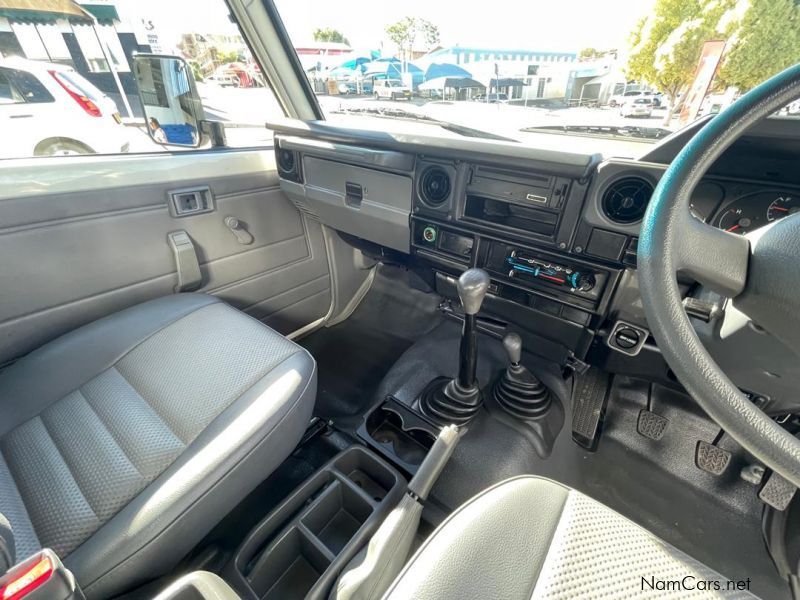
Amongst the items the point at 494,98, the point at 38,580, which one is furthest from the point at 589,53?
the point at 38,580

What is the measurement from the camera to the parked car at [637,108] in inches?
44.0

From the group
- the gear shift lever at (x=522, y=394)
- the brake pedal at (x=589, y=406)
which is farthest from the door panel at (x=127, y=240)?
the brake pedal at (x=589, y=406)

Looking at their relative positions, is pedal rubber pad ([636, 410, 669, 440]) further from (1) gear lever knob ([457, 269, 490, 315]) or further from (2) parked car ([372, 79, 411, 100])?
(2) parked car ([372, 79, 411, 100])

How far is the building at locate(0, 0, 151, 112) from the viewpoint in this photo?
3.70ft

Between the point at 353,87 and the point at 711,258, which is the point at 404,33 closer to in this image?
the point at 353,87

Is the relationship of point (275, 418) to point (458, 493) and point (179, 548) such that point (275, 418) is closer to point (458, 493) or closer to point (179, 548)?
point (179, 548)

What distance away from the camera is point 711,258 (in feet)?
2.06

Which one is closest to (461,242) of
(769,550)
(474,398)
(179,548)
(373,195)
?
(373,195)

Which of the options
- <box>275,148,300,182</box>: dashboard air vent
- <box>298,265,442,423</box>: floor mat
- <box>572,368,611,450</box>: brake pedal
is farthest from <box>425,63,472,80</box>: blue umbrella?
<box>572,368,611,450</box>: brake pedal

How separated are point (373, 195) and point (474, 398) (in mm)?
835

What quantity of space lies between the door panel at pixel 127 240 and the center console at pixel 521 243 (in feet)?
2.42

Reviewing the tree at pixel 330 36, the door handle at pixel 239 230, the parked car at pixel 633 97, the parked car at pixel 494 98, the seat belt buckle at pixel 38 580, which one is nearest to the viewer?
the seat belt buckle at pixel 38 580

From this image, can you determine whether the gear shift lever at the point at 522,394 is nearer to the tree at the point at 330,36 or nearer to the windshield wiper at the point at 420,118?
the windshield wiper at the point at 420,118

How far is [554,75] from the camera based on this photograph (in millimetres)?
1317
